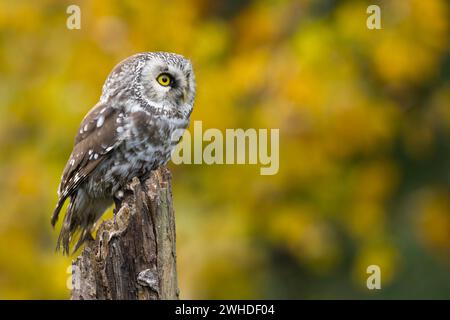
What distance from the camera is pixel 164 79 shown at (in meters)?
6.12

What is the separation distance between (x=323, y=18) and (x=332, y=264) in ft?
10.1

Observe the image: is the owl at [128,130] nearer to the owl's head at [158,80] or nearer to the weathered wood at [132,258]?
the owl's head at [158,80]

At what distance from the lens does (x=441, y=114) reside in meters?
9.42

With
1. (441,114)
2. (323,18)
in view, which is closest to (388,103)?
(441,114)

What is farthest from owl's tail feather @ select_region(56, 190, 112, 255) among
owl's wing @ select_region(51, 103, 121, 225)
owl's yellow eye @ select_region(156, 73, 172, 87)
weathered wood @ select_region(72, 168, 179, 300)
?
weathered wood @ select_region(72, 168, 179, 300)

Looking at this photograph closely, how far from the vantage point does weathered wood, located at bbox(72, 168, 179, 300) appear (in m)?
4.69

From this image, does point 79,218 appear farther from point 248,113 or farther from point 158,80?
point 248,113

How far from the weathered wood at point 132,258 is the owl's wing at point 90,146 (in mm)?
1230

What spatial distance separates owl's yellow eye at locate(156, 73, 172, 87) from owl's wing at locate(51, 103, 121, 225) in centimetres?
38

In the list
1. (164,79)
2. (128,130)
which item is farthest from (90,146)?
(164,79)

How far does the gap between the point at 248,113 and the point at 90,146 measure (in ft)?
9.18

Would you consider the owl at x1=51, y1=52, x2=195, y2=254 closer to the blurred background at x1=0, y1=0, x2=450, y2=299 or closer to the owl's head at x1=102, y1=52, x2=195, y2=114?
the owl's head at x1=102, y1=52, x2=195, y2=114
